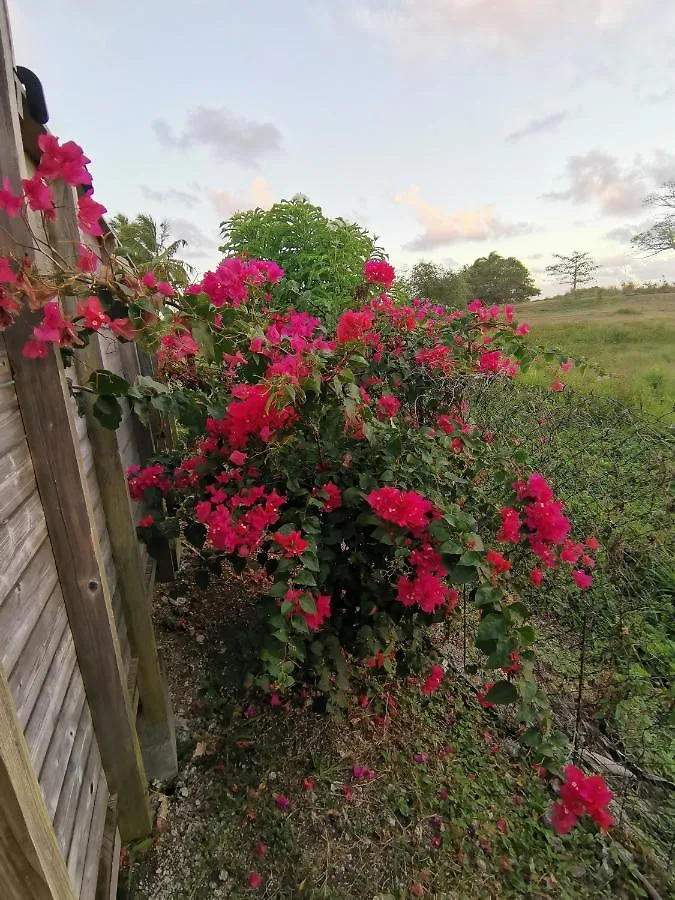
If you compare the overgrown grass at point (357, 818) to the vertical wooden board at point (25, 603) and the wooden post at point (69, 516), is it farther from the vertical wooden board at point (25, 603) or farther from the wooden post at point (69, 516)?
the vertical wooden board at point (25, 603)

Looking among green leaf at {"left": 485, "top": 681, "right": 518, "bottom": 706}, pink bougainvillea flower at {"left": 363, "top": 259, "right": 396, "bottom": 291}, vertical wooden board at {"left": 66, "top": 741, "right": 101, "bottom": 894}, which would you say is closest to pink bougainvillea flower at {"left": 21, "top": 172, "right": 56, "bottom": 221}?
vertical wooden board at {"left": 66, "top": 741, "right": 101, "bottom": 894}

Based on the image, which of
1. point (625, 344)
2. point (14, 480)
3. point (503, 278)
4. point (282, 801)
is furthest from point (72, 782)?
point (503, 278)

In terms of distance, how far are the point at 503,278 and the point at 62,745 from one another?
34252 mm

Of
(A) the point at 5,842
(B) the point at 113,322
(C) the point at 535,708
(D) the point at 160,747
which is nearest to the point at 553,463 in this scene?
(C) the point at 535,708

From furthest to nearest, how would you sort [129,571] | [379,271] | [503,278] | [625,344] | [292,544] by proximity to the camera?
[503,278]
[625,344]
[379,271]
[129,571]
[292,544]

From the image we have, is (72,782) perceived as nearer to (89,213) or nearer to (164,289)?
(164,289)

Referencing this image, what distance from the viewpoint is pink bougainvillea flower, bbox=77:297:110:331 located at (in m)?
0.96

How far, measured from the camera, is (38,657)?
964 mm

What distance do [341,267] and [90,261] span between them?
470 cm

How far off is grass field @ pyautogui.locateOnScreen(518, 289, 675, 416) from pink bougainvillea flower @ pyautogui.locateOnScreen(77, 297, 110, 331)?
235cm

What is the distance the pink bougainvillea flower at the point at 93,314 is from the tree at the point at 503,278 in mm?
32281

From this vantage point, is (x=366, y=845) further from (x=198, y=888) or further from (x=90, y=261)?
(x=90, y=261)

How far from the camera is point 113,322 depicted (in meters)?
1.01

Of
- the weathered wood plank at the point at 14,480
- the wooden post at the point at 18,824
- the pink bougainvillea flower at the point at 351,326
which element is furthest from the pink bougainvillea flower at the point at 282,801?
the pink bougainvillea flower at the point at 351,326
